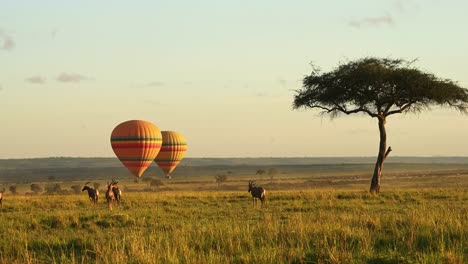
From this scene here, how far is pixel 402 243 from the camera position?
12891 millimetres

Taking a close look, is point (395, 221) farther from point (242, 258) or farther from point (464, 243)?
point (242, 258)

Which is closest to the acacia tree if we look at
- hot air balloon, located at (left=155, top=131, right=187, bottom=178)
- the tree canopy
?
the tree canopy

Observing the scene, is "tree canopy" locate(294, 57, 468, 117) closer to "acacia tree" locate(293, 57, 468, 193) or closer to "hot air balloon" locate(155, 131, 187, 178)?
"acacia tree" locate(293, 57, 468, 193)

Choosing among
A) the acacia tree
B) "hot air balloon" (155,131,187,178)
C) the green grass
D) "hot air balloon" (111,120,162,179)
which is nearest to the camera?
the green grass

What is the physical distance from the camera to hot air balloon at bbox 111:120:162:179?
205 ft

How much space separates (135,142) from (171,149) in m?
16.2

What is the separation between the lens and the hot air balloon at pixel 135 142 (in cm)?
6251

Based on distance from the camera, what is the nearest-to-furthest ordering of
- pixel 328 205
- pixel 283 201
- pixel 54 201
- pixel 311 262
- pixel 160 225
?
pixel 311 262 < pixel 160 225 < pixel 328 205 < pixel 283 201 < pixel 54 201

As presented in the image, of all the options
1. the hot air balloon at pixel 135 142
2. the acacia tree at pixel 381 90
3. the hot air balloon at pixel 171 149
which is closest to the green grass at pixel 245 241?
the acacia tree at pixel 381 90

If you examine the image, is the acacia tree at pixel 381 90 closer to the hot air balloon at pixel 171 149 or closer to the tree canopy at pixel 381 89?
the tree canopy at pixel 381 89

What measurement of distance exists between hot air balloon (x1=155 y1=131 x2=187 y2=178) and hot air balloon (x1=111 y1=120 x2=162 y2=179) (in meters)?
12.6

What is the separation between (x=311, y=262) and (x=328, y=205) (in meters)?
16.2

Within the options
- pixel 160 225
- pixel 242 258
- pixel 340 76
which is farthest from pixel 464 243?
pixel 340 76

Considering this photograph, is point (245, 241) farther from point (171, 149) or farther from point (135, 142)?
point (171, 149)
